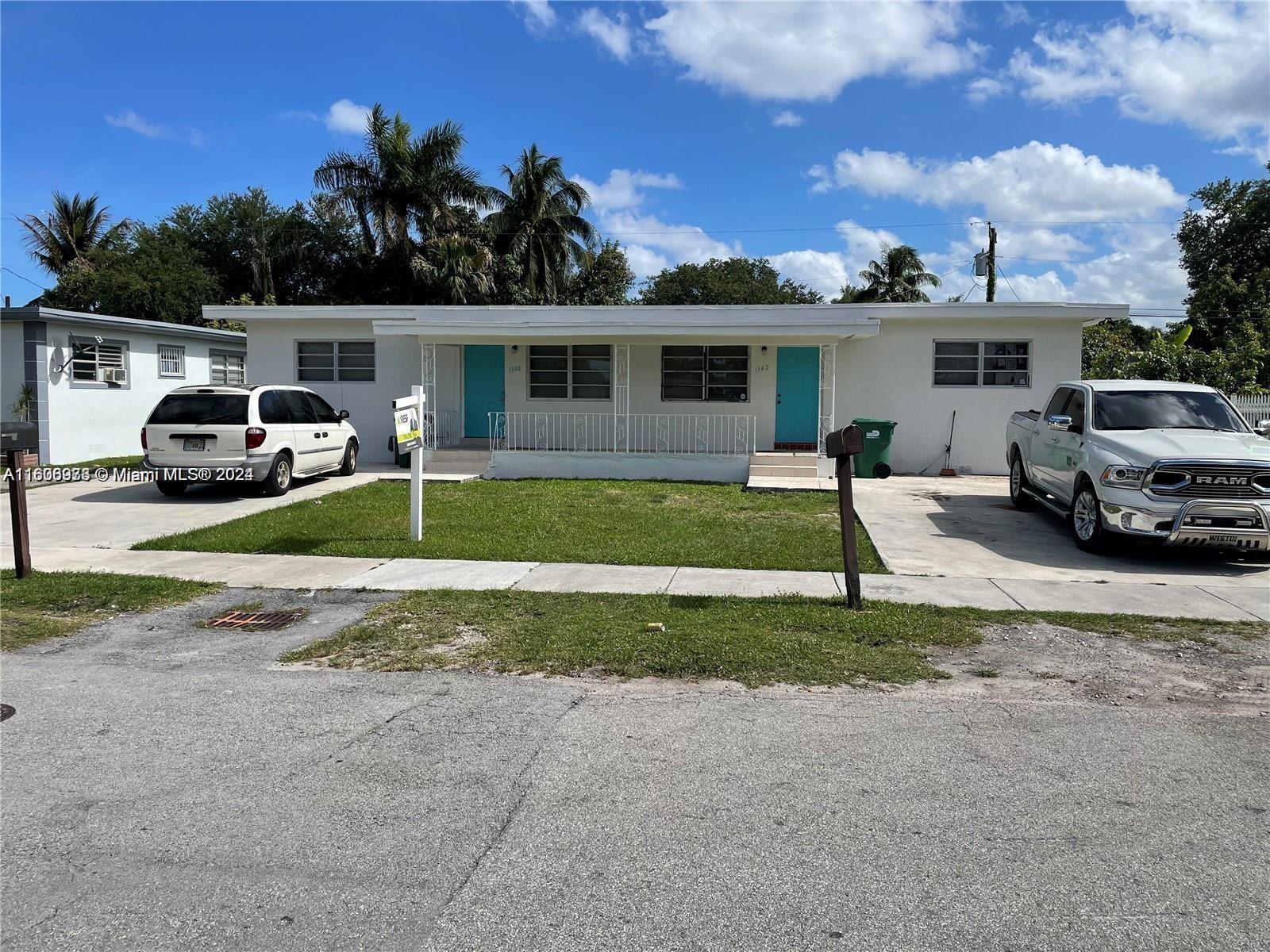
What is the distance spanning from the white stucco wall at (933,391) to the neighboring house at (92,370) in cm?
1425

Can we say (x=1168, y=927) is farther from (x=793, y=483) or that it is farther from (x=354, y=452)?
(x=354, y=452)

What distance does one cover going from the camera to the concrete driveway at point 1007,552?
29.4ft

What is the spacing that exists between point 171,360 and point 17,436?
1573 cm

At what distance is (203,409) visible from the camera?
1334 centimetres

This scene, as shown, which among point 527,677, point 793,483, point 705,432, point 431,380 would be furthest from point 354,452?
point 527,677

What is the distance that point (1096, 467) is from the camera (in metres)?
9.66

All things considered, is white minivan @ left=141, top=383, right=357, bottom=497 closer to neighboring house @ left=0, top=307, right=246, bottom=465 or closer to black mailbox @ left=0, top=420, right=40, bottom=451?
black mailbox @ left=0, top=420, right=40, bottom=451

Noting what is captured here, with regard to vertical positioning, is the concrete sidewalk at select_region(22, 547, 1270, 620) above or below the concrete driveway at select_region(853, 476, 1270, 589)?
below

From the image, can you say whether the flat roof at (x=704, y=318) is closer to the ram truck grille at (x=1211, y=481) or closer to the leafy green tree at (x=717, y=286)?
the ram truck grille at (x=1211, y=481)

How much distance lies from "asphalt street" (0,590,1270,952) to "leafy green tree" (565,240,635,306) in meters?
35.2

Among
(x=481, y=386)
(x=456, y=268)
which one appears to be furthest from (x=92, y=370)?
(x=456, y=268)

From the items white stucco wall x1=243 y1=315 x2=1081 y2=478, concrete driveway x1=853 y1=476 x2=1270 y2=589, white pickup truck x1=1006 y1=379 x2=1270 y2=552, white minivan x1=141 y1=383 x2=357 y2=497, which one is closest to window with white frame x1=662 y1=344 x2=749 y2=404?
white stucco wall x1=243 y1=315 x2=1081 y2=478

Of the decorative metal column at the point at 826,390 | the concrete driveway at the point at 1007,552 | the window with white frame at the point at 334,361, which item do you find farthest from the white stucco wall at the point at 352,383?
the concrete driveway at the point at 1007,552

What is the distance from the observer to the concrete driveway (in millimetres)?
8953
